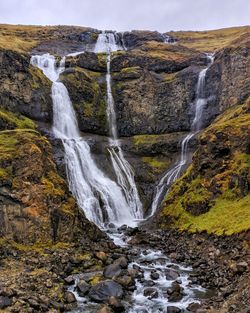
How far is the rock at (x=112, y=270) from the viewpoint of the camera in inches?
1024

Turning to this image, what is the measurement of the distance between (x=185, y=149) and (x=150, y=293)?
39.1m

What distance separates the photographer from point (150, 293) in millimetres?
23594

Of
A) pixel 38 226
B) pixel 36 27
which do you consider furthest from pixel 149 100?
pixel 36 27

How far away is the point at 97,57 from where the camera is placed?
268 ft

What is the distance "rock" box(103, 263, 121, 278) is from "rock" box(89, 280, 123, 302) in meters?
2.10

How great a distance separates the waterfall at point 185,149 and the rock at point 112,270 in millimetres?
21461

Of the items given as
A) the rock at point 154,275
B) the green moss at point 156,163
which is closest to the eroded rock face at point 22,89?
the green moss at point 156,163

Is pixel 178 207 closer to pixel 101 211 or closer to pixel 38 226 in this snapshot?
pixel 101 211

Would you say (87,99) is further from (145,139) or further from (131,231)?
(131,231)

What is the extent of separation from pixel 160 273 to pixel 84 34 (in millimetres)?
97983

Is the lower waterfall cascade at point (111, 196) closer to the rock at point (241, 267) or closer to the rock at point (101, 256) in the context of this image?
the rock at point (101, 256)

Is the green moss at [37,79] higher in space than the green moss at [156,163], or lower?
higher

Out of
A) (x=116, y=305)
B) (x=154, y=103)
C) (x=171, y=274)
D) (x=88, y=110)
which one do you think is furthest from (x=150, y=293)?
(x=154, y=103)

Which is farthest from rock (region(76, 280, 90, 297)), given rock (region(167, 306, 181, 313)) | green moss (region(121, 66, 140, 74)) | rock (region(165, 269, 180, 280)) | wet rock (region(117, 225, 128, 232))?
green moss (region(121, 66, 140, 74))
